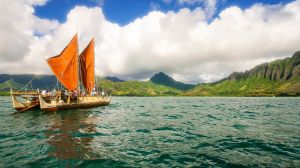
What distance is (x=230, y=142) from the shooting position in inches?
699

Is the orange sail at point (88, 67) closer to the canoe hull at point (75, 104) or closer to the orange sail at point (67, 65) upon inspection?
the canoe hull at point (75, 104)

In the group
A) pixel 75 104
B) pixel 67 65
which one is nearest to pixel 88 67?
pixel 67 65

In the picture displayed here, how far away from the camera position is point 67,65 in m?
56.0

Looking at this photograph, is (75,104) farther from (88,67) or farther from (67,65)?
(88,67)

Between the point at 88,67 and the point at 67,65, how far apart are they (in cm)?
1327

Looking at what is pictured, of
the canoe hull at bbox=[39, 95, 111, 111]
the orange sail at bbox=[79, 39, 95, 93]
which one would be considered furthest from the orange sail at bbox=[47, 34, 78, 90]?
the orange sail at bbox=[79, 39, 95, 93]

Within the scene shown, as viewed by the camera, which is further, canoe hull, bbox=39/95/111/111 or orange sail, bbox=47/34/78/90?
orange sail, bbox=47/34/78/90

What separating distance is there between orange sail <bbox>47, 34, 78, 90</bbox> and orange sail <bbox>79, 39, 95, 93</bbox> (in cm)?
755

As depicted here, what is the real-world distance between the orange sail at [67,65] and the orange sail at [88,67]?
297 inches

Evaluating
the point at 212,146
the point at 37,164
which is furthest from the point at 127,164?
the point at 212,146

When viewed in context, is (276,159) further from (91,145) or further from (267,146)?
(91,145)

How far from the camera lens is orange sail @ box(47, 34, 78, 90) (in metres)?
53.3

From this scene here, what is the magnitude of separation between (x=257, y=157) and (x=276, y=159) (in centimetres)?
104

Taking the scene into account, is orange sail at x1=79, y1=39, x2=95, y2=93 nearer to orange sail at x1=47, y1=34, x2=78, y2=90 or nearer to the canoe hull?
the canoe hull
